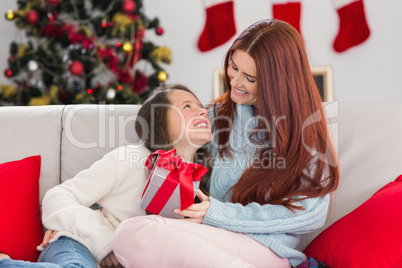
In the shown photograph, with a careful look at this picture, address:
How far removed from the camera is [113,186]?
1.42 metres

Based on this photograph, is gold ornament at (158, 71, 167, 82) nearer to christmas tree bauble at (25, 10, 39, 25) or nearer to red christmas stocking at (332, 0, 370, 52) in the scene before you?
christmas tree bauble at (25, 10, 39, 25)

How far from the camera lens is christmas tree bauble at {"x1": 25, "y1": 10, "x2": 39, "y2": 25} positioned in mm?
2840

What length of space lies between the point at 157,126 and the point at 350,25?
6.71 feet

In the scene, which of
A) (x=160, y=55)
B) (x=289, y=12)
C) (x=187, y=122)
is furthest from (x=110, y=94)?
(x=187, y=122)

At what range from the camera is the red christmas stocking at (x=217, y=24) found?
10.4 ft

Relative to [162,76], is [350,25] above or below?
above

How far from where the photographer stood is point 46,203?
4.52ft

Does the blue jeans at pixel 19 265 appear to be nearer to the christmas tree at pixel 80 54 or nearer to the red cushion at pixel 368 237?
the red cushion at pixel 368 237

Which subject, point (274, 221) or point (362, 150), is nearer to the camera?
point (274, 221)

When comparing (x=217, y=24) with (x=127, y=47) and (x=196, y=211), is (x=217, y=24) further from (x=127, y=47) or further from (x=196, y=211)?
(x=196, y=211)

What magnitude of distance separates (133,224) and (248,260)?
1.07 ft

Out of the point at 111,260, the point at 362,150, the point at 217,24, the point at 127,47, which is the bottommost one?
the point at 111,260

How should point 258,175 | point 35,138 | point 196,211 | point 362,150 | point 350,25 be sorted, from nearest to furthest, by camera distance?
point 196,211 < point 258,175 < point 362,150 < point 35,138 < point 350,25

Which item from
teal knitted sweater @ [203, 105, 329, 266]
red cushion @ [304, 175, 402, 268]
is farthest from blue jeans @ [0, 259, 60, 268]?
red cushion @ [304, 175, 402, 268]
